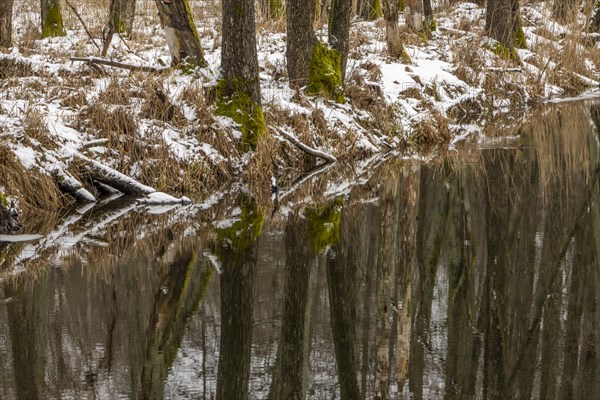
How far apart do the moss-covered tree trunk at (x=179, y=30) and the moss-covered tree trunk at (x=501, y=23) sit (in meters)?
9.31

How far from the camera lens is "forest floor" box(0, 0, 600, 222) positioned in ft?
35.1

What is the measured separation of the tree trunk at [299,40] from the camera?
1384 cm

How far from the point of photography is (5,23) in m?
16.1

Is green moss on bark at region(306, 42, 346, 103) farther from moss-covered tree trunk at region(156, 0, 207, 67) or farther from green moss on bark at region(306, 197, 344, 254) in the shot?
green moss on bark at region(306, 197, 344, 254)

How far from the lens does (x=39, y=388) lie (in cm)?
505

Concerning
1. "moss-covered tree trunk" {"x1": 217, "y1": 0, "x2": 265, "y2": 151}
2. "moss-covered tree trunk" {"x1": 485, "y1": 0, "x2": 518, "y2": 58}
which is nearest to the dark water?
"moss-covered tree trunk" {"x1": 217, "y1": 0, "x2": 265, "y2": 151}

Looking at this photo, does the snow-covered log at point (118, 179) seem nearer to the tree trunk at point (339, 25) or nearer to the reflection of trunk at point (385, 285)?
the reflection of trunk at point (385, 285)

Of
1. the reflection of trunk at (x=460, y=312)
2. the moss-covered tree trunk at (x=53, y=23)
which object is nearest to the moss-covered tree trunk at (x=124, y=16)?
the moss-covered tree trunk at (x=53, y=23)

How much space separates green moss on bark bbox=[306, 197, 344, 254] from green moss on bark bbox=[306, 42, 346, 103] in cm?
355

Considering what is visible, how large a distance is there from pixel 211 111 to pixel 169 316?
6.03 m

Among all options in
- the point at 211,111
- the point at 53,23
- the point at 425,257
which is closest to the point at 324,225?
the point at 425,257

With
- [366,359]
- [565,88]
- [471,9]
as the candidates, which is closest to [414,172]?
[366,359]

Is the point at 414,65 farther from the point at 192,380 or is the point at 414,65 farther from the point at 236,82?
the point at 192,380

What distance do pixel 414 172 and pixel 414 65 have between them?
600 centimetres
